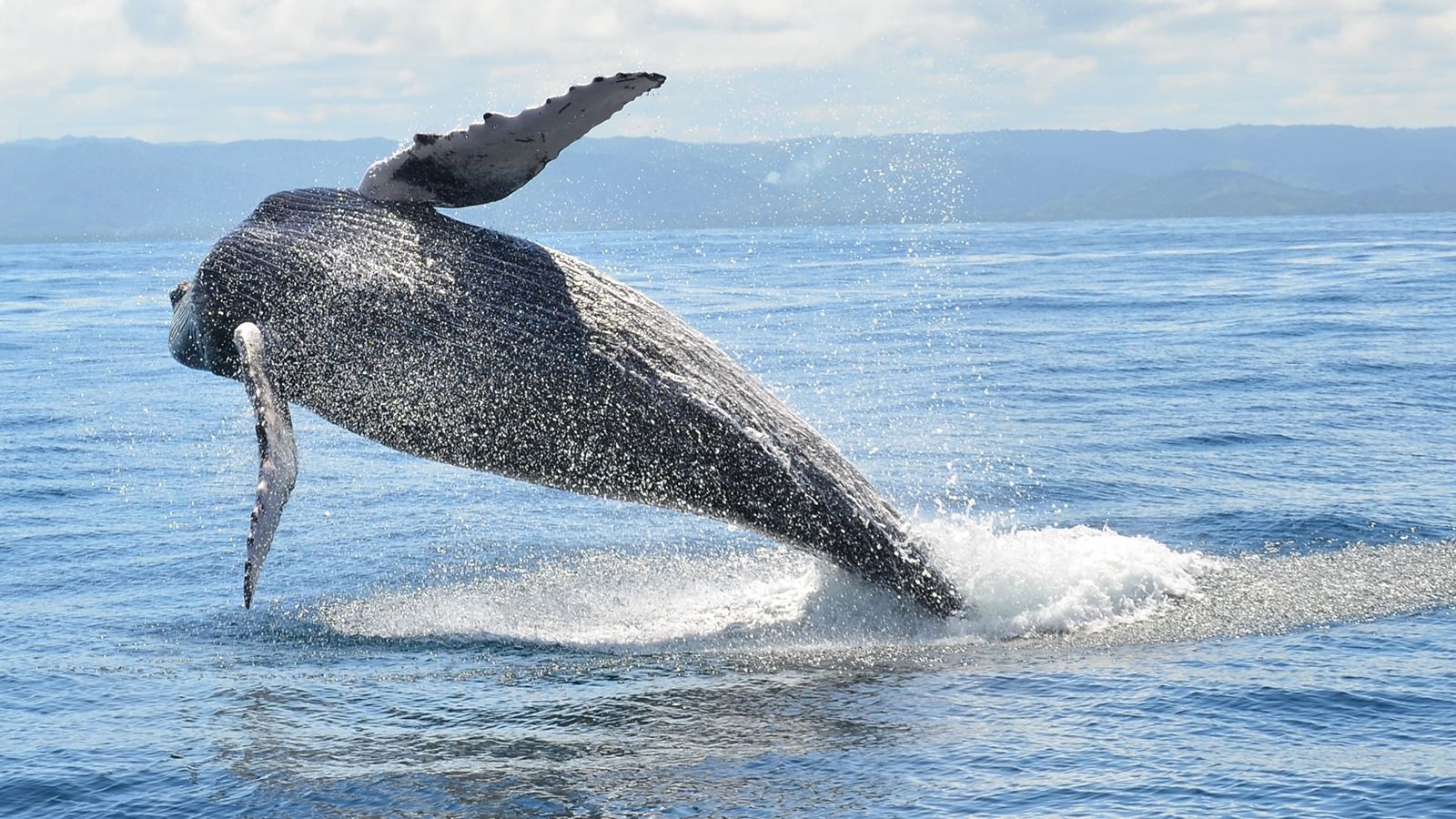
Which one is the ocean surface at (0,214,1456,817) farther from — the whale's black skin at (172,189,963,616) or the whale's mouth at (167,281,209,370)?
the whale's mouth at (167,281,209,370)

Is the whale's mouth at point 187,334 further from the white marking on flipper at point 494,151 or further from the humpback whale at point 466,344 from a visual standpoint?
the white marking on flipper at point 494,151

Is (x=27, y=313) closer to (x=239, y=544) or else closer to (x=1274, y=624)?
(x=239, y=544)

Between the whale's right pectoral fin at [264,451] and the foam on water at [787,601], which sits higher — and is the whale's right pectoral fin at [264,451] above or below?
above

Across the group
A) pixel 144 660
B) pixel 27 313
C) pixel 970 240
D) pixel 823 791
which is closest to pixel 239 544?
pixel 144 660

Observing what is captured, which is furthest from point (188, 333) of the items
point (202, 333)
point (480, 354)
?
point (480, 354)

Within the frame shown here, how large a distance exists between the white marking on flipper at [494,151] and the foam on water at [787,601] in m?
3.28

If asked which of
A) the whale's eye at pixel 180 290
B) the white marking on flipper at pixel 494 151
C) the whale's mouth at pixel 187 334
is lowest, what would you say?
the whale's mouth at pixel 187 334

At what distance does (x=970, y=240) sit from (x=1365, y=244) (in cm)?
3426

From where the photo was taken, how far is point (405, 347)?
9.52 m

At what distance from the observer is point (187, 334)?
9.92 metres

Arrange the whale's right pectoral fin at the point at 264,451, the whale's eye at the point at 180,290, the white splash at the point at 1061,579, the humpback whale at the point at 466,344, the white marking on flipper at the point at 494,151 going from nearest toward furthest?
the whale's right pectoral fin at the point at 264,451, the white marking on flipper at the point at 494,151, the humpback whale at the point at 466,344, the whale's eye at the point at 180,290, the white splash at the point at 1061,579

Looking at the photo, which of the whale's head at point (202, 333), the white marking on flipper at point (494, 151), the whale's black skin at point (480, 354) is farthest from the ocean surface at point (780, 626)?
the white marking on flipper at point (494, 151)

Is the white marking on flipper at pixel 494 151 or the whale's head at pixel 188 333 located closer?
the white marking on flipper at pixel 494 151

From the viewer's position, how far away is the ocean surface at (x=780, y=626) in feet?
24.9
